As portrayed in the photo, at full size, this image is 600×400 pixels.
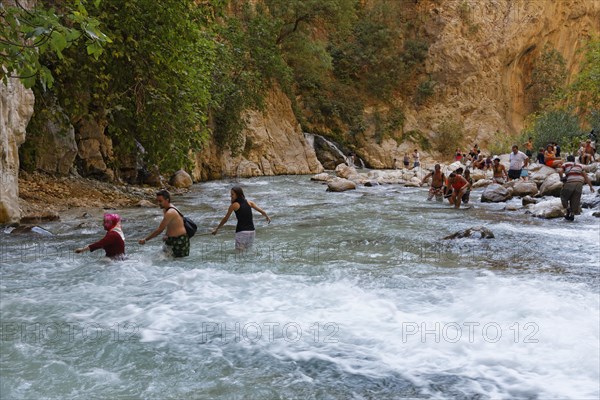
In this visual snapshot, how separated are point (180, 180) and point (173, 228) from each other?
12.0 m

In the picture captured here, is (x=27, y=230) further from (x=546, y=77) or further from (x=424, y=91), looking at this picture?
(x=546, y=77)

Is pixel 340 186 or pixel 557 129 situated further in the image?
pixel 557 129

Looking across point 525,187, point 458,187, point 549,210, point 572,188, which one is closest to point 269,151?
point 525,187

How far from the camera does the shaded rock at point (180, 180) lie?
19578mm

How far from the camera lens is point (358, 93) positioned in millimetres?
39750

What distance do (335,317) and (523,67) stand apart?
43195mm

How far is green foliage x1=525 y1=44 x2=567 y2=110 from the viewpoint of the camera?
41875 millimetres

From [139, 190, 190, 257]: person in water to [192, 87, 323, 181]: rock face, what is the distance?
16548mm

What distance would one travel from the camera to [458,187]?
14.9m

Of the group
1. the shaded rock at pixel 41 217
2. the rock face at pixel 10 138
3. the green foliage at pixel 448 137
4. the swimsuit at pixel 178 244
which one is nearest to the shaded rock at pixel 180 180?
the shaded rock at pixel 41 217

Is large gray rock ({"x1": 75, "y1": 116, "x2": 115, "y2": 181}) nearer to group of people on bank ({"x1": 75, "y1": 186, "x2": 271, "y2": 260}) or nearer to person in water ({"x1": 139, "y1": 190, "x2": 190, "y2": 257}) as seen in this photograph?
group of people on bank ({"x1": 75, "y1": 186, "x2": 271, "y2": 260})

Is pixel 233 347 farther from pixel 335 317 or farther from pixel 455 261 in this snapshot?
pixel 455 261

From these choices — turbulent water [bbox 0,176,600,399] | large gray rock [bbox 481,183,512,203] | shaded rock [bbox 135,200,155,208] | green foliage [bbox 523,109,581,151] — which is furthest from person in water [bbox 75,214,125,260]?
green foliage [bbox 523,109,581,151]

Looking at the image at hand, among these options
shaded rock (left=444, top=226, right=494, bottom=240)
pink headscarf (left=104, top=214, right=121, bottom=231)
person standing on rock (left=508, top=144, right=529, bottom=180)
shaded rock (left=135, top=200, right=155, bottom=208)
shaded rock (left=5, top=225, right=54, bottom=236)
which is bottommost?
shaded rock (left=444, top=226, right=494, bottom=240)
